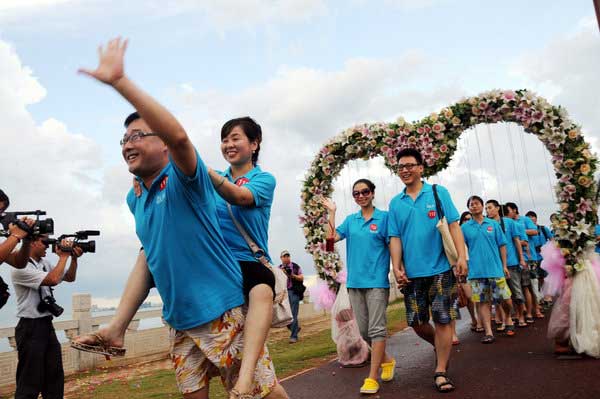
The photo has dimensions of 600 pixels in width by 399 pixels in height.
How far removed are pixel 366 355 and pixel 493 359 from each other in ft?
5.64

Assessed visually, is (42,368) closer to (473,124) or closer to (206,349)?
(206,349)

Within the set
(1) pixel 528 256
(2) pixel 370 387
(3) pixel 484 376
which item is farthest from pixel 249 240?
(1) pixel 528 256

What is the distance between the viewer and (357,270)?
627cm

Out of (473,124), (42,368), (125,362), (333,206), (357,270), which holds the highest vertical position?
(473,124)

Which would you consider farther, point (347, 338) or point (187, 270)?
point (347, 338)

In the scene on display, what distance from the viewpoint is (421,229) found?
5602mm

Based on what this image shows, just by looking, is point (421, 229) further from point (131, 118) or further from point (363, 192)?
point (131, 118)

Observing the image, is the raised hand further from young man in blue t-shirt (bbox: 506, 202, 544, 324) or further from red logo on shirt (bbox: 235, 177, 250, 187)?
young man in blue t-shirt (bbox: 506, 202, 544, 324)

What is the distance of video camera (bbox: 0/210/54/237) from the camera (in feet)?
15.7

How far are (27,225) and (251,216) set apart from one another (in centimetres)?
271

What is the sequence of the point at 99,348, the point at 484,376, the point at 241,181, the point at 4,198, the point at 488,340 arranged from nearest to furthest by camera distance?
the point at 99,348
the point at 241,181
the point at 4,198
the point at 484,376
the point at 488,340

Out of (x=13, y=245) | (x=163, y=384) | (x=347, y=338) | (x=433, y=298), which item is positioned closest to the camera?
(x=13, y=245)

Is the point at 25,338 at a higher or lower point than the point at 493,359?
higher

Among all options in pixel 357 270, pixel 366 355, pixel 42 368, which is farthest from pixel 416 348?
pixel 42 368
